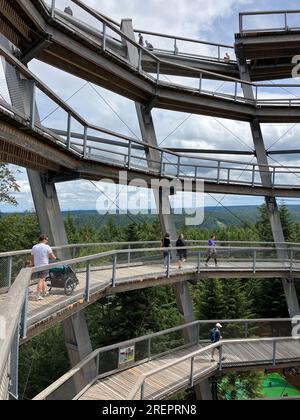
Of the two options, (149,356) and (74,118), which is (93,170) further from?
(149,356)

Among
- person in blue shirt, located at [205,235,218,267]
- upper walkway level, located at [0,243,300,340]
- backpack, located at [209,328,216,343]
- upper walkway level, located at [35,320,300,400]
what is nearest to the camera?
upper walkway level, located at [0,243,300,340]

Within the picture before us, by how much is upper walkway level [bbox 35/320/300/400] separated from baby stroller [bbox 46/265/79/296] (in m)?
2.14

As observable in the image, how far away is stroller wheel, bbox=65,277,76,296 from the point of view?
8.32m

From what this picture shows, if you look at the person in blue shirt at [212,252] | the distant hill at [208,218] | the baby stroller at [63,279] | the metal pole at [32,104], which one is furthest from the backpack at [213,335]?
the metal pole at [32,104]

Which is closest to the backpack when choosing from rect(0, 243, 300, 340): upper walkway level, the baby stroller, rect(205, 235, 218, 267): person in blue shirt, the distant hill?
rect(0, 243, 300, 340): upper walkway level

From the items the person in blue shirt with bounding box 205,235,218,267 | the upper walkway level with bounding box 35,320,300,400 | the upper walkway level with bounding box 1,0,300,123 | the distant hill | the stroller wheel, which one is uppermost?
the upper walkway level with bounding box 1,0,300,123

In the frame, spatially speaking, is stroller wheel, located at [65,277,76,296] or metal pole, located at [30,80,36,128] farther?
stroller wheel, located at [65,277,76,296]

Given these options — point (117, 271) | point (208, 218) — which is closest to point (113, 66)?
point (117, 271)

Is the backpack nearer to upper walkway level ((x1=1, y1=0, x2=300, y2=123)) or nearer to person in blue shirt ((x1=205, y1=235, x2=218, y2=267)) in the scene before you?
person in blue shirt ((x1=205, y1=235, x2=218, y2=267))

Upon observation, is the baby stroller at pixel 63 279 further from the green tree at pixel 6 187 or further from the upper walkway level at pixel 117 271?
the green tree at pixel 6 187

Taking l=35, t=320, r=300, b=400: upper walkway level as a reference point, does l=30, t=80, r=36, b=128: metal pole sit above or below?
above

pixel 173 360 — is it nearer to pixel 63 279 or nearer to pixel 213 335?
pixel 213 335

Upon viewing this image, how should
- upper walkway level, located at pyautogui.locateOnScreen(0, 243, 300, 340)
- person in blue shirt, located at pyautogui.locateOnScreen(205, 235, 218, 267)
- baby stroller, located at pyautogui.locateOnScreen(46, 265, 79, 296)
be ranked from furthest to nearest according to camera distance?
1. person in blue shirt, located at pyautogui.locateOnScreen(205, 235, 218, 267)
2. baby stroller, located at pyautogui.locateOnScreen(46, 265, 79, 296)
3. upper walkway level, located at pyautogui.locateOnScreen(0, 243, 300, 340)
